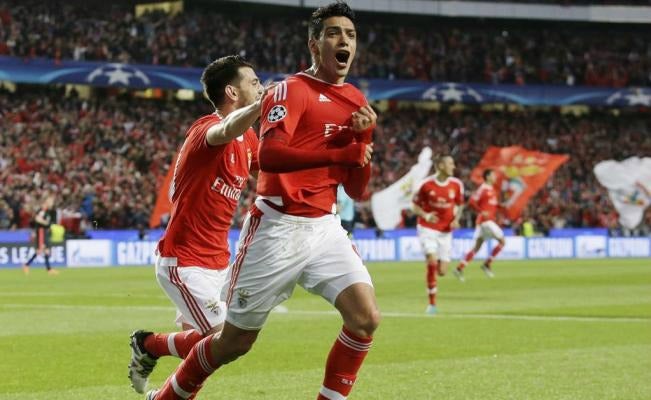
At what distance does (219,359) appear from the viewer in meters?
7.01

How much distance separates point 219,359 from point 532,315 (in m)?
11.0

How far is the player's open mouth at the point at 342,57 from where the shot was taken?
6.88 m

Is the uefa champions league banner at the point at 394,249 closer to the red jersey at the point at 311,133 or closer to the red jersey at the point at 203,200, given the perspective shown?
the red jersey at the point at 203,200

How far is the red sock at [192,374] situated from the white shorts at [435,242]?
1249 centimetres

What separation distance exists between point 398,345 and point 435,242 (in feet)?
23.3

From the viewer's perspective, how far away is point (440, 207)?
20.6 meters

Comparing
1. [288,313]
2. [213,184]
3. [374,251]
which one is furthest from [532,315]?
[374,251]

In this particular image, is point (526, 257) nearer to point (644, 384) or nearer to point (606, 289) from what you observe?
point (606, 289)

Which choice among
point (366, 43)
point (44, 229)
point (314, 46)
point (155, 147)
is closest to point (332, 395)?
point (314, 46)

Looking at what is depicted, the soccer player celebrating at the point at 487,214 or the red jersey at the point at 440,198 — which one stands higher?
the red jersey at the point at 440,198

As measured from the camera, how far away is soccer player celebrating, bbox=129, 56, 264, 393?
7828mm

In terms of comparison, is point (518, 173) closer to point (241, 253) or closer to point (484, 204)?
point (484, 204)

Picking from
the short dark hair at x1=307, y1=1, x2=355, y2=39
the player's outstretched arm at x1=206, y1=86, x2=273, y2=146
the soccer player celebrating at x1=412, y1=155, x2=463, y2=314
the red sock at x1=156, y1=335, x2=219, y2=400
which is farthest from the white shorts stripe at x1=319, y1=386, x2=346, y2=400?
the soccer player celebrating at x1=412, y1=155, x2=463, y2=314

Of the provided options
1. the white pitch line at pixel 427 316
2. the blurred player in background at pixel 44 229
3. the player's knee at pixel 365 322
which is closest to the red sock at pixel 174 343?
the player's knee at pixel 365 322
